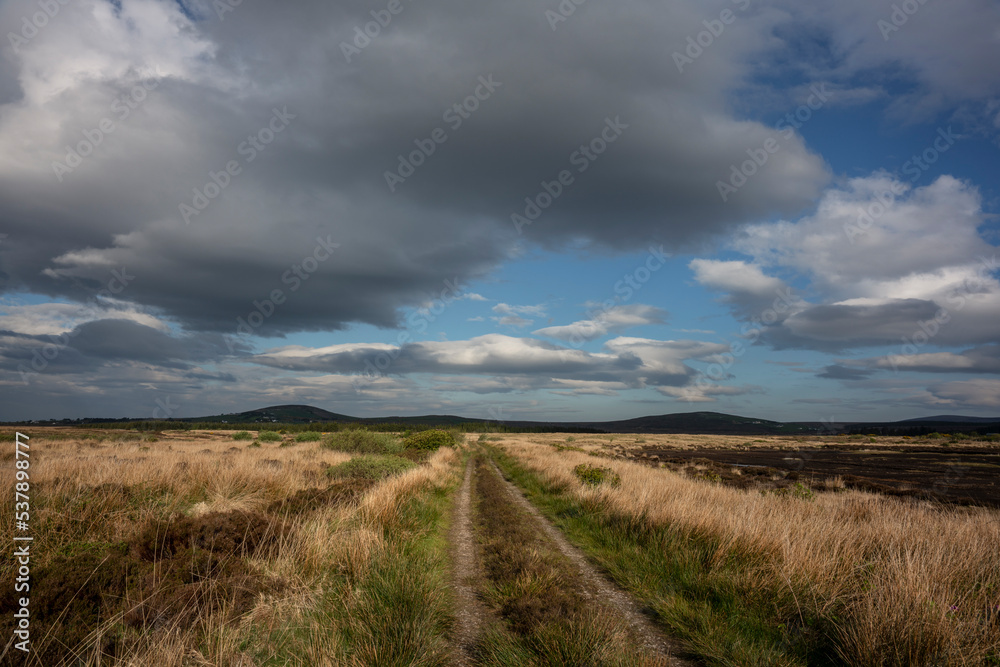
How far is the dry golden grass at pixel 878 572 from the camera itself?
4.32m

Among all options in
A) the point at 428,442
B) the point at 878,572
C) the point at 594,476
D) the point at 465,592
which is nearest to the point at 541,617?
the point at 465,592

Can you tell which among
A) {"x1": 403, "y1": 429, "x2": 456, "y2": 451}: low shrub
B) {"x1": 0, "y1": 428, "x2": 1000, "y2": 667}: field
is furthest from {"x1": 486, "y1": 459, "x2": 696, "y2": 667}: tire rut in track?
{"x1": 403, "y1": 429, "x2": 456, "y2": 451}: low shrub

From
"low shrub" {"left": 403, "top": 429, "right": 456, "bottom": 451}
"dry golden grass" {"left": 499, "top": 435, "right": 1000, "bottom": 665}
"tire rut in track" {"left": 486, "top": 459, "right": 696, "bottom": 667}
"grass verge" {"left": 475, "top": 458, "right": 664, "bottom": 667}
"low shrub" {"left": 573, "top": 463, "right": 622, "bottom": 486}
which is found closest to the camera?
"dry golden grass" {"left": 499, "top": 435, "right": 1000, "bottom": 665}

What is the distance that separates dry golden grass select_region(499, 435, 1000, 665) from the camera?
4.32 metres

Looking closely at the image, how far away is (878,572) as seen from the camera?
6.07 metres

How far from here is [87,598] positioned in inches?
181

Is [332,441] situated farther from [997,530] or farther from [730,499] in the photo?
[997,530]

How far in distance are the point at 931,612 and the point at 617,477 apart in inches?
566

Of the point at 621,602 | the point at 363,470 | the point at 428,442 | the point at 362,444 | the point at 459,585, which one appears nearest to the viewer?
the point at 621,602

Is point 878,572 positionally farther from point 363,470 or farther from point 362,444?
point 362,444
